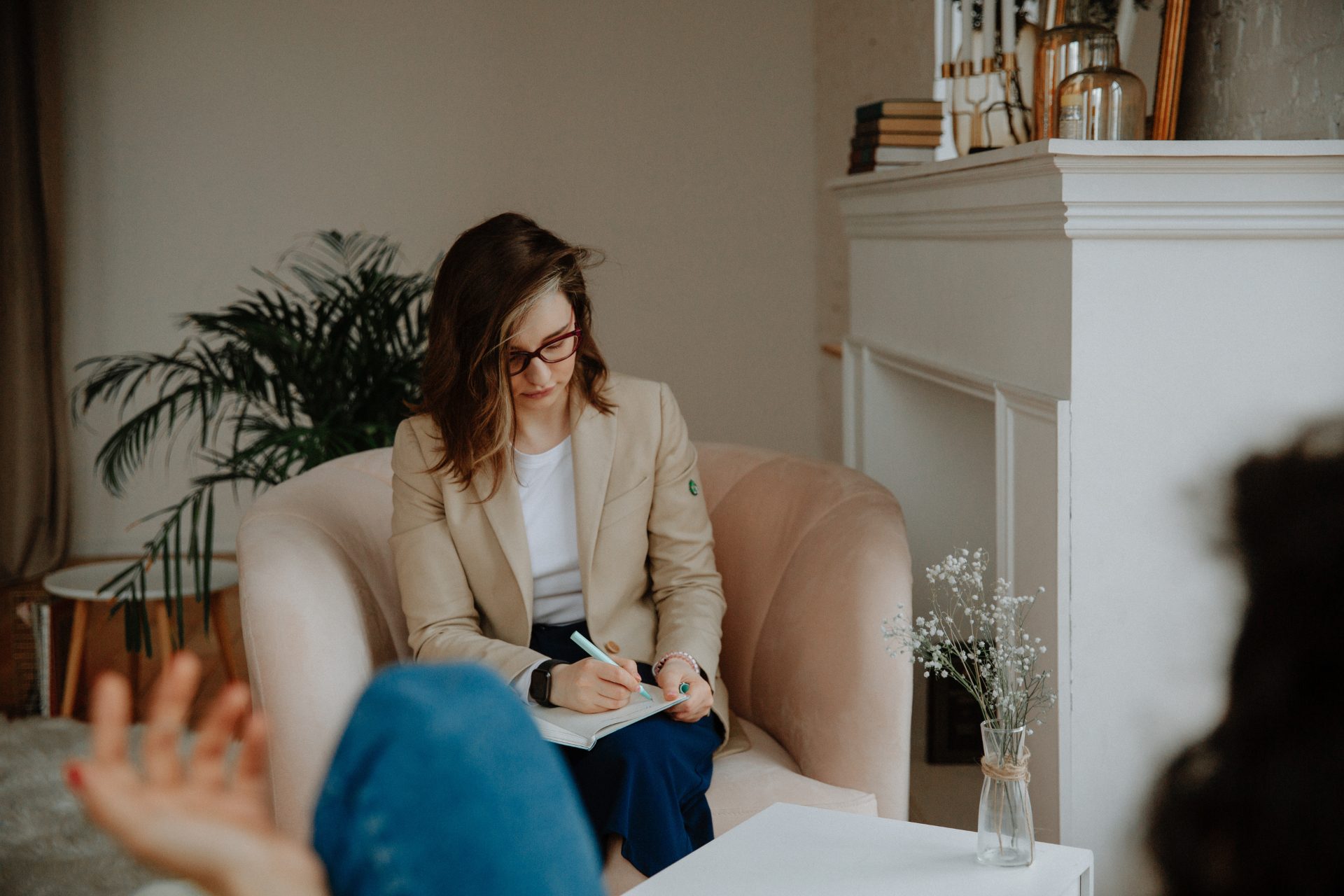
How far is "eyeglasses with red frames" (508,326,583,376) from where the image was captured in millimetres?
1748

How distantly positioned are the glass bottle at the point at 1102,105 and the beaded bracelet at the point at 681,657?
927 mm

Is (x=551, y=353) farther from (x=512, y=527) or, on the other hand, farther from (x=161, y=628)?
(x=161, y=628)

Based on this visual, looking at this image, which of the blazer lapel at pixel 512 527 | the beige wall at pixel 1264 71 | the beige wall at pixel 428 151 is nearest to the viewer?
the beige wall at pixel 1264 71

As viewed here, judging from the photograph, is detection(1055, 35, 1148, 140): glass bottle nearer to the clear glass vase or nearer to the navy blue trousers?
the clear glass vase

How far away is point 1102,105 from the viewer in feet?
5.66

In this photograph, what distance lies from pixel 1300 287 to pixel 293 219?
4217 mm

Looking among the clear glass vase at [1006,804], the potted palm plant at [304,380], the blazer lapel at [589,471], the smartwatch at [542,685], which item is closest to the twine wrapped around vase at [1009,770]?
the clear glass vase at [1006,804]

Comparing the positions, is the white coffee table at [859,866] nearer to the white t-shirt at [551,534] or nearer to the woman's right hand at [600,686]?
the woman's right hand at [600,686]

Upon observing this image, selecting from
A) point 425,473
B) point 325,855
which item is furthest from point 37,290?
point 325,855

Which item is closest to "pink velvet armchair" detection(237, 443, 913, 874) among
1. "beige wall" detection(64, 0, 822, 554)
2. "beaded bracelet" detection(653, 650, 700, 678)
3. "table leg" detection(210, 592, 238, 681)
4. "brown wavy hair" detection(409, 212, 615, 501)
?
"beaded bracelet" detection(653, 650, 700, 678)

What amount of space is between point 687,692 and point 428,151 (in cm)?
378

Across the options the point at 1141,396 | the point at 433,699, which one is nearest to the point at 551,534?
the point at 1141,396

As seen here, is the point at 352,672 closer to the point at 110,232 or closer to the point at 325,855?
the point at 325,855

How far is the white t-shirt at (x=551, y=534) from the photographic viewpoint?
1.93m
